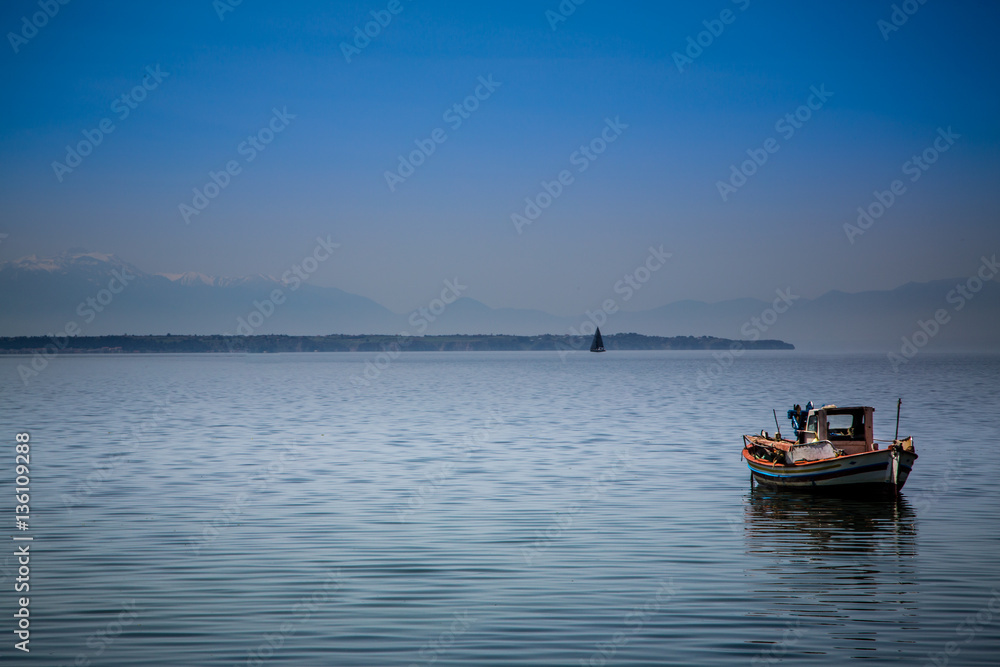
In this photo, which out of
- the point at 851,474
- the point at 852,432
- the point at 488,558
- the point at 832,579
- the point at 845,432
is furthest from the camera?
the point at 845,432

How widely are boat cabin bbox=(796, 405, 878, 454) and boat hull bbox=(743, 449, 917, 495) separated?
3671 mm

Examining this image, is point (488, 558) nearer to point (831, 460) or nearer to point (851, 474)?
point (831, 460)

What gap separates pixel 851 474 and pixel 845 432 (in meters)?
6.02

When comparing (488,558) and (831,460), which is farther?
Answer: (831,460)

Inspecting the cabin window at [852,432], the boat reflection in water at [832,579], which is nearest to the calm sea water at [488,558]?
the boat reflection in water at [832,579]

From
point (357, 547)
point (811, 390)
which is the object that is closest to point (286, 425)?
point (357, 547)

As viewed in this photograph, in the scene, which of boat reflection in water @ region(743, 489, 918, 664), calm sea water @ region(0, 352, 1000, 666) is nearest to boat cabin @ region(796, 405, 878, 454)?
calm sea water @ region(0, 352, 1000, 666)

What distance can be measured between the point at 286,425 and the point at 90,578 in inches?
1832

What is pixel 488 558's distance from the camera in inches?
965

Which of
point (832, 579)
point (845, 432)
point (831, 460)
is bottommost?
point (832, 579)

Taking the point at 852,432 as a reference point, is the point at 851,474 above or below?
below

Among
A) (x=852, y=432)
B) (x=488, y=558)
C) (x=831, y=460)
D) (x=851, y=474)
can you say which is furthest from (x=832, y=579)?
(x=852, y=432)

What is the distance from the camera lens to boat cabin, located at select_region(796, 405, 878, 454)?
39.2 meters

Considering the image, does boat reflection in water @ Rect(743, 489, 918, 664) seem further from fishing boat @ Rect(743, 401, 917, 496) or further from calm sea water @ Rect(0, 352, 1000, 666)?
fishing boat @ Rect(743, 401, 917, 496)
